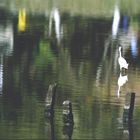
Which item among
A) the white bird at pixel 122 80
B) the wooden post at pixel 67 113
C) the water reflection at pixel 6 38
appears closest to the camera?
the wooden post at pixel 67 113

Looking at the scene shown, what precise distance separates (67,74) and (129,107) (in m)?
8.41

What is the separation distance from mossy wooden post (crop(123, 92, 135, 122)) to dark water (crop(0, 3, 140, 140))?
0.22 metres

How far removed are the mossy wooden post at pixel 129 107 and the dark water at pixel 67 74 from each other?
0.22 meters

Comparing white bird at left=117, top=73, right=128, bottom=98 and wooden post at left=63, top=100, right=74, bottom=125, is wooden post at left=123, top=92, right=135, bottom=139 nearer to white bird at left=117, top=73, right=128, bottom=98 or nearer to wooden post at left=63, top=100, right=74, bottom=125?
wooden post at left=63, top=100, right=74, bottom=125

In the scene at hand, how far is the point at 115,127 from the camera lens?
2011cm

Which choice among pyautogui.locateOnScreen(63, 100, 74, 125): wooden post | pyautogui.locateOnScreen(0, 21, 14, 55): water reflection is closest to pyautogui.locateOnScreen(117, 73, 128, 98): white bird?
pyautogui.locateOnScreen(63, 100, 74, 125): wooden post

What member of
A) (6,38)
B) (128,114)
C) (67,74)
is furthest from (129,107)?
(6,38)

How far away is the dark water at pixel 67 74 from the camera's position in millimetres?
19969

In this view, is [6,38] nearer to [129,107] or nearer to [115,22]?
[115,22]

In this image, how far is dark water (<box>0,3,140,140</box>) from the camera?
19969 millimetres

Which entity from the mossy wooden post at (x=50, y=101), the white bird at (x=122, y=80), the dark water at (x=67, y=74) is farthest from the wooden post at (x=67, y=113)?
the white bird at (x=122, y=80)

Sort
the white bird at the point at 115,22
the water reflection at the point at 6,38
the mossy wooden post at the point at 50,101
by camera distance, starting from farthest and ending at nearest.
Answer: the white bird at the point at 115,22 → the water reflection at the point at 6,38 → the mossy wooden post at the point at 50,101

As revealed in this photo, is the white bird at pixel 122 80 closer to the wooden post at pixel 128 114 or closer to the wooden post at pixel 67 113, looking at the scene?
the wooden post at pixel 128 114

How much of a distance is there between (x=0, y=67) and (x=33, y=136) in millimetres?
11066
